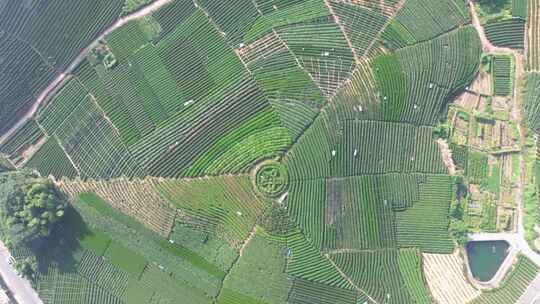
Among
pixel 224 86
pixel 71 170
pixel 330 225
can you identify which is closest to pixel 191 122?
pixel 224 86

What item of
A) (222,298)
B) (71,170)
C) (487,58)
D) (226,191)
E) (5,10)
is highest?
(5,10)

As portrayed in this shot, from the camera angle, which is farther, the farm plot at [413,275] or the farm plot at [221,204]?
the farm plot at [413,275]

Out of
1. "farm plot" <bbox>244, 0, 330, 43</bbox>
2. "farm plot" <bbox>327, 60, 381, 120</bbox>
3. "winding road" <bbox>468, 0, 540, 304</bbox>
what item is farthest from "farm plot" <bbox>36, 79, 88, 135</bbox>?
"winding road" <bbox>468, 0, 540, 304</bbox>

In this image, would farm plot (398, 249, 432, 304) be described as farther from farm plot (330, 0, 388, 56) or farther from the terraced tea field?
farm plot (330, 0, 388, 56)

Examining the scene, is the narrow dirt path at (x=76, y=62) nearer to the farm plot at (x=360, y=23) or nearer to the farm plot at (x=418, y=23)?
the farm plot at (x=360, y=23)

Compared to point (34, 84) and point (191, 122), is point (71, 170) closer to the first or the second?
point (34, 84)

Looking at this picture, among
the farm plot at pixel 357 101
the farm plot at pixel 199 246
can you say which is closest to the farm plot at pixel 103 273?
the farm plot at pixel 199 246
